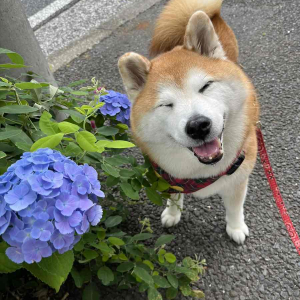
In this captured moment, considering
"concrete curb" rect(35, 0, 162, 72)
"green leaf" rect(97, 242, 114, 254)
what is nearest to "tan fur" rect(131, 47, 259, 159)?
"green leaf" rect(97, 242, 114, 254)

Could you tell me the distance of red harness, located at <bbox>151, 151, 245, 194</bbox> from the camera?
152 centimetres

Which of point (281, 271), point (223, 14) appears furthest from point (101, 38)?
point (281, 271)

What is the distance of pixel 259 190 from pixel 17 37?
5.96ft

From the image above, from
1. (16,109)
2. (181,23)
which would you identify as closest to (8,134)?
(16,109)

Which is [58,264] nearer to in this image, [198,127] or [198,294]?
[198,127]

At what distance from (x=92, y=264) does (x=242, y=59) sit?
238 cm

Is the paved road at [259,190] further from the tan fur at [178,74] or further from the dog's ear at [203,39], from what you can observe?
the dog's ear at [203,39]

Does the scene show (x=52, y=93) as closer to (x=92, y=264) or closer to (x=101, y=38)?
(x=92, y=264)

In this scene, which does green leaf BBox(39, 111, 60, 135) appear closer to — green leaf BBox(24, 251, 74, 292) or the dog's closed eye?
green leaf BBox(24, 251, 74, 292)

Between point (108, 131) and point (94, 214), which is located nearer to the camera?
point (94, 214)

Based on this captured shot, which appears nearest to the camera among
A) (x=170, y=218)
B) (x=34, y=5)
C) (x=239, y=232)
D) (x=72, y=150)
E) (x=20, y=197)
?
(x=20, y=197)

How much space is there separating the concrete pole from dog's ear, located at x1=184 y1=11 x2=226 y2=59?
0.92 m

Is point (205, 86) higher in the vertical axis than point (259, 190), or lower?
higher

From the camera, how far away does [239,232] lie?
1868mm
